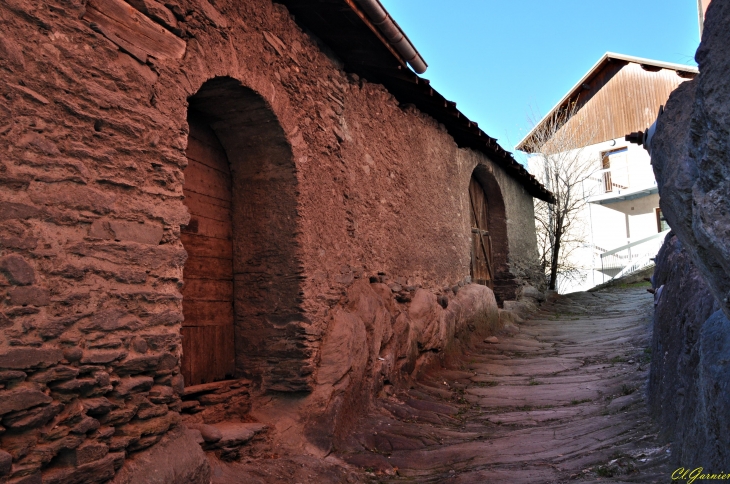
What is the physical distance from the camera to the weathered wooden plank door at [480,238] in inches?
369

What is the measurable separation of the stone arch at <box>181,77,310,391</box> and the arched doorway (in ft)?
19.9

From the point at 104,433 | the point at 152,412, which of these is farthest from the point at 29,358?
the point at 152,412

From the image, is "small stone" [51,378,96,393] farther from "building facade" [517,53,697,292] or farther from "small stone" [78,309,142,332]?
"building facade" [517,53,697,292]

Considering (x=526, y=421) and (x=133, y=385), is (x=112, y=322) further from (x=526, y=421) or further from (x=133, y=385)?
(x=526, y=421)

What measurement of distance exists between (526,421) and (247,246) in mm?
2647

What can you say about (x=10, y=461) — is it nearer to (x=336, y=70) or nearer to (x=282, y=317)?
(x=282, y=317)

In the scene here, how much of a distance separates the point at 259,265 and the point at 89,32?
1941 mm

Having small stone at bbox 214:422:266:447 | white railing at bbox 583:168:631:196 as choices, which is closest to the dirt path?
small stone at bbox 214:422:266:447

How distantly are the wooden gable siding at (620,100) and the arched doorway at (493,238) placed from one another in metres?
8.82

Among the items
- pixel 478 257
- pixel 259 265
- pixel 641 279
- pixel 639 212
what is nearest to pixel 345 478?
pixel 259 265

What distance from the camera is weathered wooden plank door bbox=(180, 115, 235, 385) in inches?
149

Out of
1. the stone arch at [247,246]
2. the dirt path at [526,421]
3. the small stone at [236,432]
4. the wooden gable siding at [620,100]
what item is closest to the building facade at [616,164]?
the wooden gable siding at [620,100]

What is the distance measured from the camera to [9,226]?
221 cm

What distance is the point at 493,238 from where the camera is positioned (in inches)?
400
